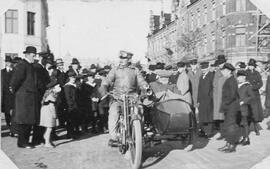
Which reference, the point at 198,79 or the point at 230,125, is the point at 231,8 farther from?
the point at 198,79

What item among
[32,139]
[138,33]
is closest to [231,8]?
[138,33]

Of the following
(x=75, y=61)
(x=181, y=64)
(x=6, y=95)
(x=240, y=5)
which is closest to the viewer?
(x=240, y=5)

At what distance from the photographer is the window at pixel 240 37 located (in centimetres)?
349

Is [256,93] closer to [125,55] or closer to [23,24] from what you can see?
[125,55]

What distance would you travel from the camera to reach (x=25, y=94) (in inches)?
162

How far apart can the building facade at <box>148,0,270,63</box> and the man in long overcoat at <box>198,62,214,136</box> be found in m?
1.21

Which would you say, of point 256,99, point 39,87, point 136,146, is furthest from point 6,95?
point 256,99

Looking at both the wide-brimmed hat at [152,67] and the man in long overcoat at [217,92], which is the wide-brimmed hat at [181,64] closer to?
the wide-brimmed hat at [152,67]

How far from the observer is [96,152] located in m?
3.83

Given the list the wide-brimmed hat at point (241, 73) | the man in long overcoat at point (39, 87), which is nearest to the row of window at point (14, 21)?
the man in long overcoat at point (39, 87)

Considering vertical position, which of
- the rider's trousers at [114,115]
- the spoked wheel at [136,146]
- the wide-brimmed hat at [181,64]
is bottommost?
the spoked wheel at [136,146]

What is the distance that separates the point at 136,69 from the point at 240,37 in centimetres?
101

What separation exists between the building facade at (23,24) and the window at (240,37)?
5.48ft

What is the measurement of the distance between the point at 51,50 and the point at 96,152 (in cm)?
103
